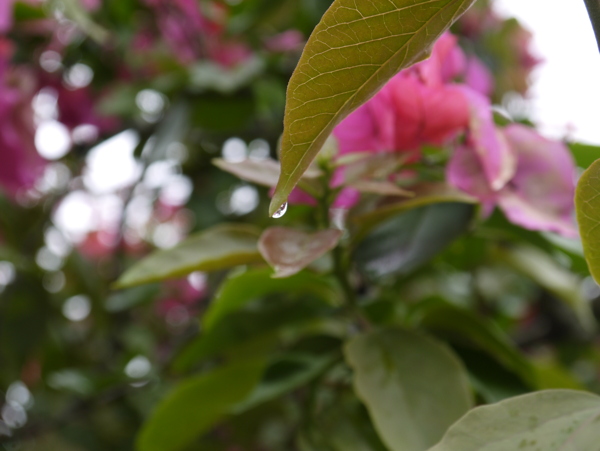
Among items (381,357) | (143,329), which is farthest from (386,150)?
(143,329)

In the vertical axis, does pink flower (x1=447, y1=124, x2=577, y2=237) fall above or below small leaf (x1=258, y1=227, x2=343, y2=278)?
below

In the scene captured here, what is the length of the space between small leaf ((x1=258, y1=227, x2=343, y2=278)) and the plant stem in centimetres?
16

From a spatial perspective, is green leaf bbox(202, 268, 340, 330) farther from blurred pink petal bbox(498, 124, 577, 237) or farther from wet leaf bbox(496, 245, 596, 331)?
wet leaf bbox(496, 245, 596, 331)

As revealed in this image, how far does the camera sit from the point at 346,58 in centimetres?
25

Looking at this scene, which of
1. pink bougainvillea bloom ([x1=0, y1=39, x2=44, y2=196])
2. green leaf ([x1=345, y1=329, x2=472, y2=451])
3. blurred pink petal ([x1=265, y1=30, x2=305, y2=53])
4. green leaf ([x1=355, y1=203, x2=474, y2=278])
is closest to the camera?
green leaf ([x1=345, y1=329, x2=472, y2=451])

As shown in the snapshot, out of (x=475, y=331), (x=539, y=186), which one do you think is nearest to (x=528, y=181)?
(x=539, y=186)

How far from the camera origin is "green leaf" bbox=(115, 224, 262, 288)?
1.26 feet

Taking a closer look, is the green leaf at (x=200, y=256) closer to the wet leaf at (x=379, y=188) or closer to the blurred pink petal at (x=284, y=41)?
the wet leaf at (x=379, y=188)

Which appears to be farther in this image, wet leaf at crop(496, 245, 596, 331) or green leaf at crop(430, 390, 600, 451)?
wet leaf at crop(496, 245, 596, 331)

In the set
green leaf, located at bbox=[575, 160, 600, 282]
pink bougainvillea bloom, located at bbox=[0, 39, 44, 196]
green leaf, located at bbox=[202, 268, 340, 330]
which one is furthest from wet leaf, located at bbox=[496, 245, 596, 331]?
pink bougainvillea bloom, located at bbox=[0, 39, 44, 196]

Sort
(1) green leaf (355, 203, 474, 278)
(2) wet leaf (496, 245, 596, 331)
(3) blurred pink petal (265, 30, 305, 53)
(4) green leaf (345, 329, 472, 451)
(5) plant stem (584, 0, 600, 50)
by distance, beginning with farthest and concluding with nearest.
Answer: (3) blurred pink petal (265, 30, 305, 53) → (2) wet leaf (496, 245, 596, 331) → (1) green leaf (355, 203, 474, 278) → (4) green leaf (345, 329, 472, 451) → (5) plant stem (584, 0, 600, 50)

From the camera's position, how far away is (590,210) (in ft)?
0.88

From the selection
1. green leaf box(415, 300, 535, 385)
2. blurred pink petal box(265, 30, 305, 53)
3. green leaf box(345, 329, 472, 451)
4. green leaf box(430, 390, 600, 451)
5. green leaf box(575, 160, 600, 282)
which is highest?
blurred pink petal box(265, 30, 305, 53)

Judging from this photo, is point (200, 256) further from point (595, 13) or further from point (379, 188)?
point (595, 13)
